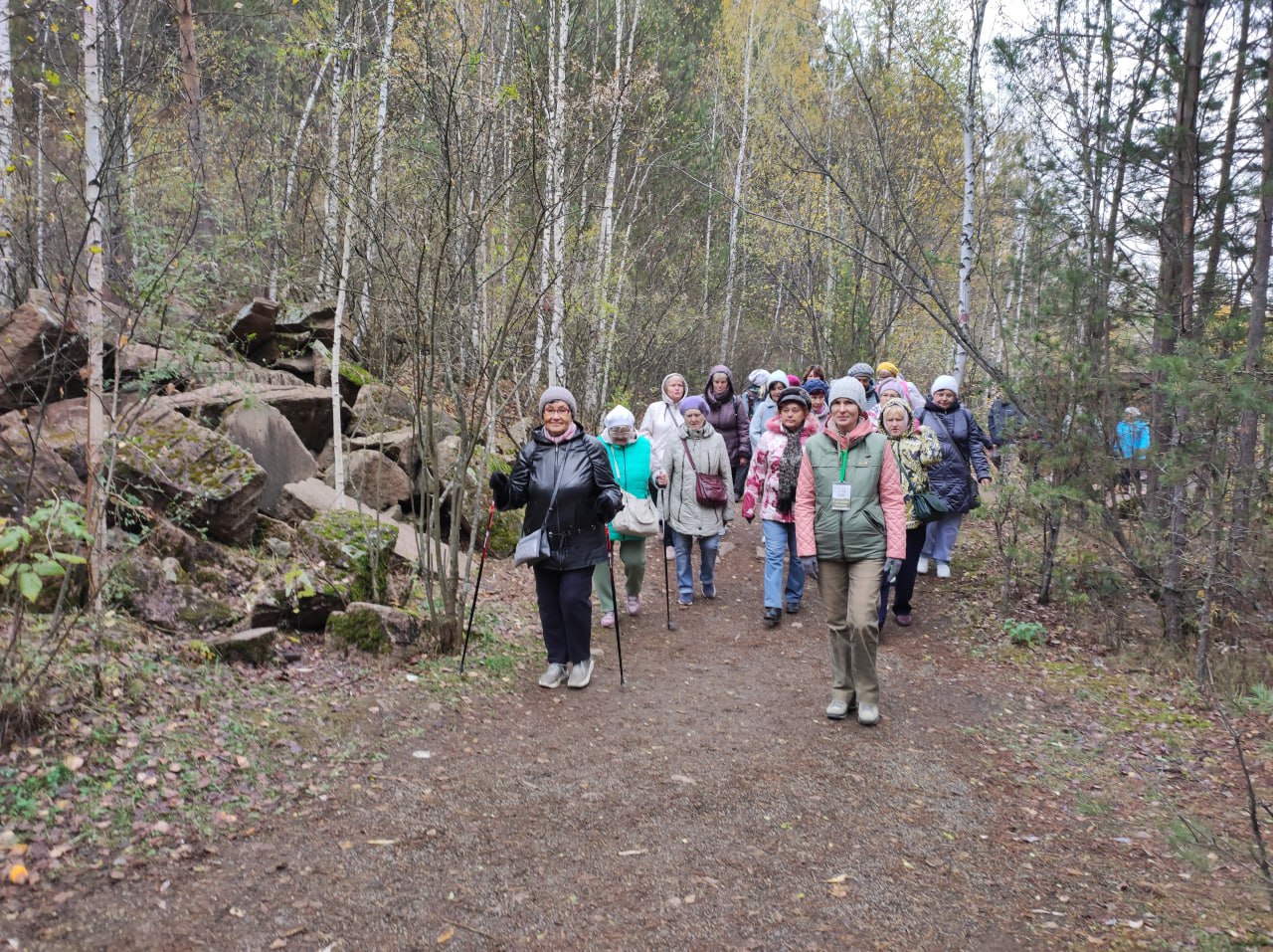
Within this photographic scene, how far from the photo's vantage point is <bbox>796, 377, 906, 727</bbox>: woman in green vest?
5285 mm

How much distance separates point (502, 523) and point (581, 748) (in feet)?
17.1

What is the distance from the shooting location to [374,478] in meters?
9.27

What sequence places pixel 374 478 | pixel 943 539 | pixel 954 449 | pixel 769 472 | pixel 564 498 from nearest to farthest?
pixel 564 498 → pixel 769 472 → pixel 954 449 → pixel 943 539 → pixel 374 478

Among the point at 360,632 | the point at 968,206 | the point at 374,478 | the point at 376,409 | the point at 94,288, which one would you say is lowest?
the point at 360,632

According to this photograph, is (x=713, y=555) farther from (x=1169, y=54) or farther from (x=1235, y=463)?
(x=1169, y=54)

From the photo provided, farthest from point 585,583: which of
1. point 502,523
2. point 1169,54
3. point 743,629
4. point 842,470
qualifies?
point 1169,54

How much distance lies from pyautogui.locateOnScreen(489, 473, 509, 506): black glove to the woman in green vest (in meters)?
1.92

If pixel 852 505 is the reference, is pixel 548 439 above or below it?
above

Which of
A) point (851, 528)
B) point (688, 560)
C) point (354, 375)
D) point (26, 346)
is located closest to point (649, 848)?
point (851, 528)

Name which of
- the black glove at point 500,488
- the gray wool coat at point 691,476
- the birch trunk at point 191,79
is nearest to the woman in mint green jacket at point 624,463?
the gray wool coat at point 691,476

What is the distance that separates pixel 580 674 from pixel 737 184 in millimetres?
18584

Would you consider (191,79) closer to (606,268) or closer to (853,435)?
(606,268)

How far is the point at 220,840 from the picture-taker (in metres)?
3.71

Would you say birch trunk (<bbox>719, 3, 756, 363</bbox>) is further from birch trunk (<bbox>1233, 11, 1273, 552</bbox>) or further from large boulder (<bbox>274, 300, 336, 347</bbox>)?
birch trunk (<bbox>1233, 11, 1273, 552</bbox>)
